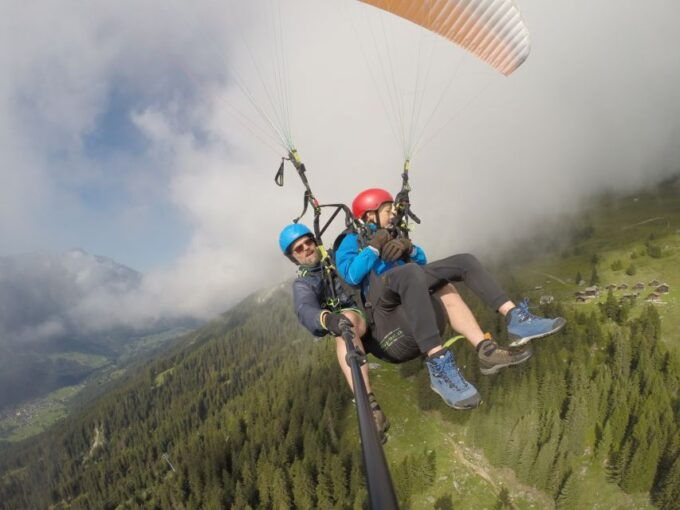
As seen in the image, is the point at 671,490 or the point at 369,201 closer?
the point at 369,201

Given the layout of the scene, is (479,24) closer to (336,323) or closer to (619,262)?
(336,323)

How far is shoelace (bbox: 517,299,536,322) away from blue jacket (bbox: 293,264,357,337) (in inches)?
127

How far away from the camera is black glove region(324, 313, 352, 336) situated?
20.3ft

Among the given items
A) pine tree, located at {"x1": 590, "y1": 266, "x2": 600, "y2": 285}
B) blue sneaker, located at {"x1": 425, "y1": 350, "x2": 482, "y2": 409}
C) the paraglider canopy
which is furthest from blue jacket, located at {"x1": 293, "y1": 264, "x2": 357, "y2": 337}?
pine tree, located at {"x1": 590, "y1": 266, "x2": 600, "y2": 285}

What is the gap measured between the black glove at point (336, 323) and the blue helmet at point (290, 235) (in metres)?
2.25

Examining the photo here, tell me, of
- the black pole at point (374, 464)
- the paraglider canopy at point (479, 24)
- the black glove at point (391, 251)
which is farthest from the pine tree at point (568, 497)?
the black pole at point (374, 464)

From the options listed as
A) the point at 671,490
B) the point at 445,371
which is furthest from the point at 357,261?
the point at 671,490

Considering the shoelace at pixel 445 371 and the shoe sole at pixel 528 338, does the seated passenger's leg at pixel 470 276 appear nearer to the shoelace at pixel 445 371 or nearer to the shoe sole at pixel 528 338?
the shoe sole at pixel 528 338

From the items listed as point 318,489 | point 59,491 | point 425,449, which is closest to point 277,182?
point 425,449

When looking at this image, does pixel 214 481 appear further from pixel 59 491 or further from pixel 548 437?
pixel 59 491

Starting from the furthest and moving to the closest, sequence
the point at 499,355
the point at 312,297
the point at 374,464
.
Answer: the point at 312,297 < the point at 499,355 < the point at 374,464

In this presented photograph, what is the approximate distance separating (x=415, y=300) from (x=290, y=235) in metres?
3.07

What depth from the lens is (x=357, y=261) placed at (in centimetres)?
708

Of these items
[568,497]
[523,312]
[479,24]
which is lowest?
[568,497]
